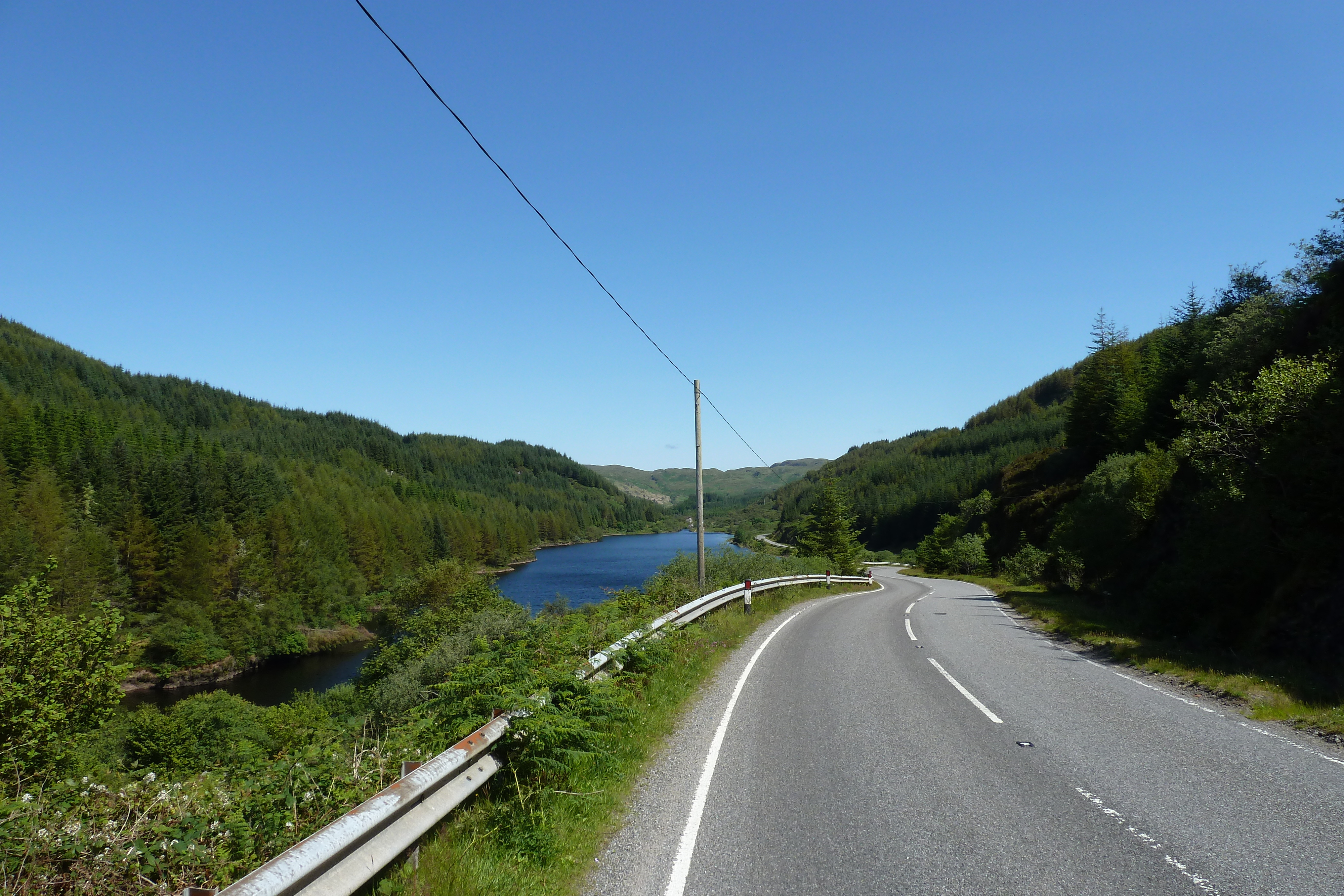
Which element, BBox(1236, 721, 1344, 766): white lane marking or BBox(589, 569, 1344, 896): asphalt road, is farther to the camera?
BBox(1236, 721, 1344, 766): white lane marking

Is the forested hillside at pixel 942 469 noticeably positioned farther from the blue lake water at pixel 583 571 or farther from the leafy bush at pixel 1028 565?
the leafy bush at pixel 1028 565

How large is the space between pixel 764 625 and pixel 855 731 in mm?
11378

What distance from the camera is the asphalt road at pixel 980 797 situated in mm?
4172

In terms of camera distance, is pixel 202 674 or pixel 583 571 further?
pixel 583 571

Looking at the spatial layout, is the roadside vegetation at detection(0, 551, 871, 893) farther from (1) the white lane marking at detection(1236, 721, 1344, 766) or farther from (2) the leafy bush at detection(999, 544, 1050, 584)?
(2) the leafy bush at detection(999, 544, 1050, 584)

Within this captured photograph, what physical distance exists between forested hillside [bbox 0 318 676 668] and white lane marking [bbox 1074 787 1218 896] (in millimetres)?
26446

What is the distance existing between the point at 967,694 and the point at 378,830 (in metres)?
8.55

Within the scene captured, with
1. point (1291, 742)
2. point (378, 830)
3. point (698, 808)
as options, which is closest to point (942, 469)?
point (1291, 742)

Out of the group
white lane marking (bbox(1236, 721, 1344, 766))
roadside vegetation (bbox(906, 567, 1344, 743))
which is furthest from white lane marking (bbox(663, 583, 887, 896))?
roadside vegetation (bbox(906, 567, 1344, 743))

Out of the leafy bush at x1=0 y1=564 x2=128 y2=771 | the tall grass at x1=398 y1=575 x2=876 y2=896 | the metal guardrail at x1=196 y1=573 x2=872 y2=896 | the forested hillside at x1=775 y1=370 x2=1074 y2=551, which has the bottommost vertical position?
the leafy bush at x1=0 y1=564 x2=128 y2=771

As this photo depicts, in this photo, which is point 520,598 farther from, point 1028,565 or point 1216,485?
point 1216,485

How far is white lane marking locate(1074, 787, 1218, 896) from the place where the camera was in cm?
393

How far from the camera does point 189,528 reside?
212 feet

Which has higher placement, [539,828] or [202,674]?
[539,828]
